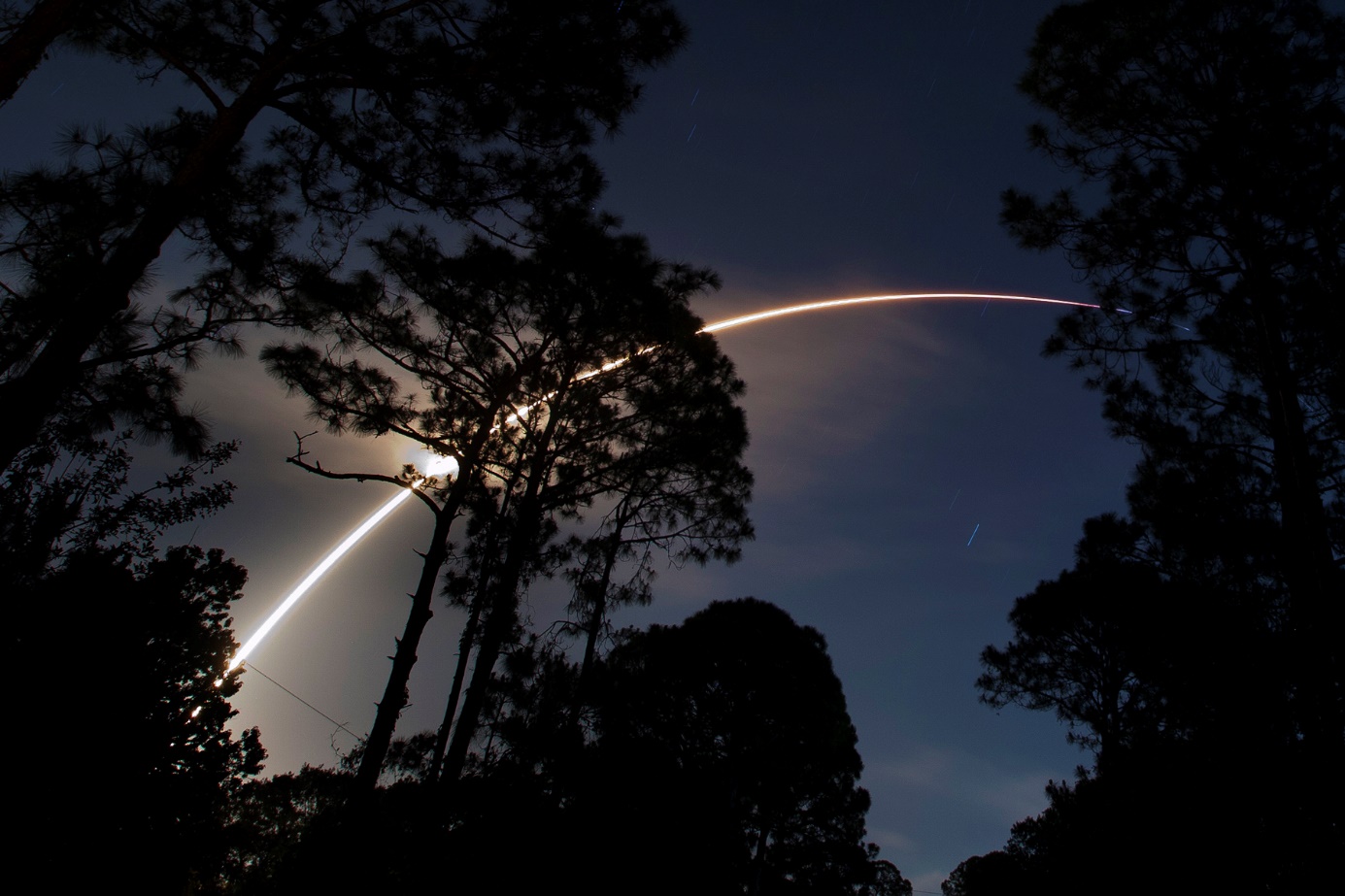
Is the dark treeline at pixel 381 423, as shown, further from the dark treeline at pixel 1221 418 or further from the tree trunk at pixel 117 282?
the dark treeline at pixel 1221 418

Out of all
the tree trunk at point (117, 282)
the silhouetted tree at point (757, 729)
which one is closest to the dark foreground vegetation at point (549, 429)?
the tree trunk at point (117, 282)

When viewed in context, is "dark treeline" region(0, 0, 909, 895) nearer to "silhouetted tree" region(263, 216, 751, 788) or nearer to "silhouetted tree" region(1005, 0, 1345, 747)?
"silhouetted tree" region(263, 216, 751, 788)

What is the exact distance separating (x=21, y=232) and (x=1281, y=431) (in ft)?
37.9

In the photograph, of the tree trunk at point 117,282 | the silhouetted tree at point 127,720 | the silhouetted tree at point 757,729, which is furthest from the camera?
the silhouetted tree at point 757,729

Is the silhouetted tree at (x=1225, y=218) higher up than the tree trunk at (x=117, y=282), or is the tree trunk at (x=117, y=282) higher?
the silhouetted tree at (x=1225, y=218)

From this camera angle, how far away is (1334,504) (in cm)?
870

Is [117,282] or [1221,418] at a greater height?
[1221,418]

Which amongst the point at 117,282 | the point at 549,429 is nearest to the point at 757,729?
the point at 549,429

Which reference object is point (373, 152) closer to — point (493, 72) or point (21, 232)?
point (493, 72)

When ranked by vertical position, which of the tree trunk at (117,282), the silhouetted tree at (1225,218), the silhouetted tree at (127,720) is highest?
the silhouetted tree at (1225,218)

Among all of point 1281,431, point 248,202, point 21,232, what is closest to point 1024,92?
point 1281,431

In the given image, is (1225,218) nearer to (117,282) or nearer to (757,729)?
(117,282)

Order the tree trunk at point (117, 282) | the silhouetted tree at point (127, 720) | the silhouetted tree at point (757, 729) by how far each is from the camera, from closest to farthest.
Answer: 1. the tree trunk at point (117, 282)
2. the silhouetted tree at point (127, 720)
3. the silhouetted tree at point (757, 729)

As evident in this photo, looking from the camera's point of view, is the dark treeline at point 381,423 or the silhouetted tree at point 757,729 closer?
the dark treeline at point 381,423
